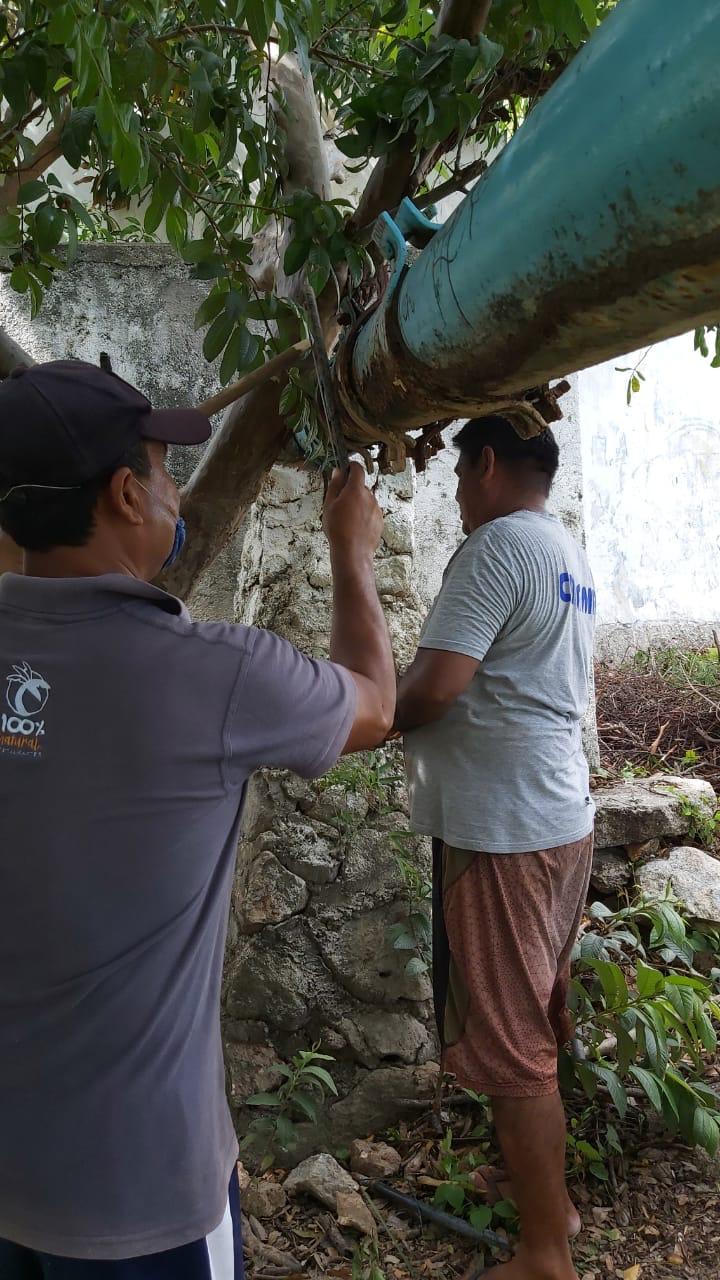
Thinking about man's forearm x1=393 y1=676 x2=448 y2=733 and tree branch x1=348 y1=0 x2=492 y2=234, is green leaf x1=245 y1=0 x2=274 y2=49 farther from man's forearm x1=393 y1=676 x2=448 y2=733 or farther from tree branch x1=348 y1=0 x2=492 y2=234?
man's forearm x1=393 y1=676 x2=448 y2=733

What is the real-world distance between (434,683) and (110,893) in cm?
102

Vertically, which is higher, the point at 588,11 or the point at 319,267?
the point at 588,11

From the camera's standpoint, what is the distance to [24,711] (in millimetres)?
1115

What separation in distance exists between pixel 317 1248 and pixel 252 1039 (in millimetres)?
548

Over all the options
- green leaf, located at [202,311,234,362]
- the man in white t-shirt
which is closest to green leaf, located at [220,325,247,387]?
green leaf, located at [202,311,234,362]

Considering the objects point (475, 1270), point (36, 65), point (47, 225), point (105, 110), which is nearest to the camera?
point (105, 110)

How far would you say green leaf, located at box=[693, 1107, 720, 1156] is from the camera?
2.23 m

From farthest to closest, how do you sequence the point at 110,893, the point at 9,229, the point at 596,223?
the point at 9,229
the point at 110,893
the point at 596,223

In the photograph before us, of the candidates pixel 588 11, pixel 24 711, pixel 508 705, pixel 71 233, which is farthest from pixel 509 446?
pixel 24 711

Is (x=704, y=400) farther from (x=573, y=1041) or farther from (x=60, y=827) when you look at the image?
(x=60, y=827)

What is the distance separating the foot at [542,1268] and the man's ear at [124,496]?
1711 mm

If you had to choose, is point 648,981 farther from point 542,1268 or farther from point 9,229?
point 9,229

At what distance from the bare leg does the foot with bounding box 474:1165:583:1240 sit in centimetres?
20

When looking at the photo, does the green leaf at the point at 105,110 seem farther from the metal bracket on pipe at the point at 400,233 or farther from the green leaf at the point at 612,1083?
the green leaf at the point at 612,1083
